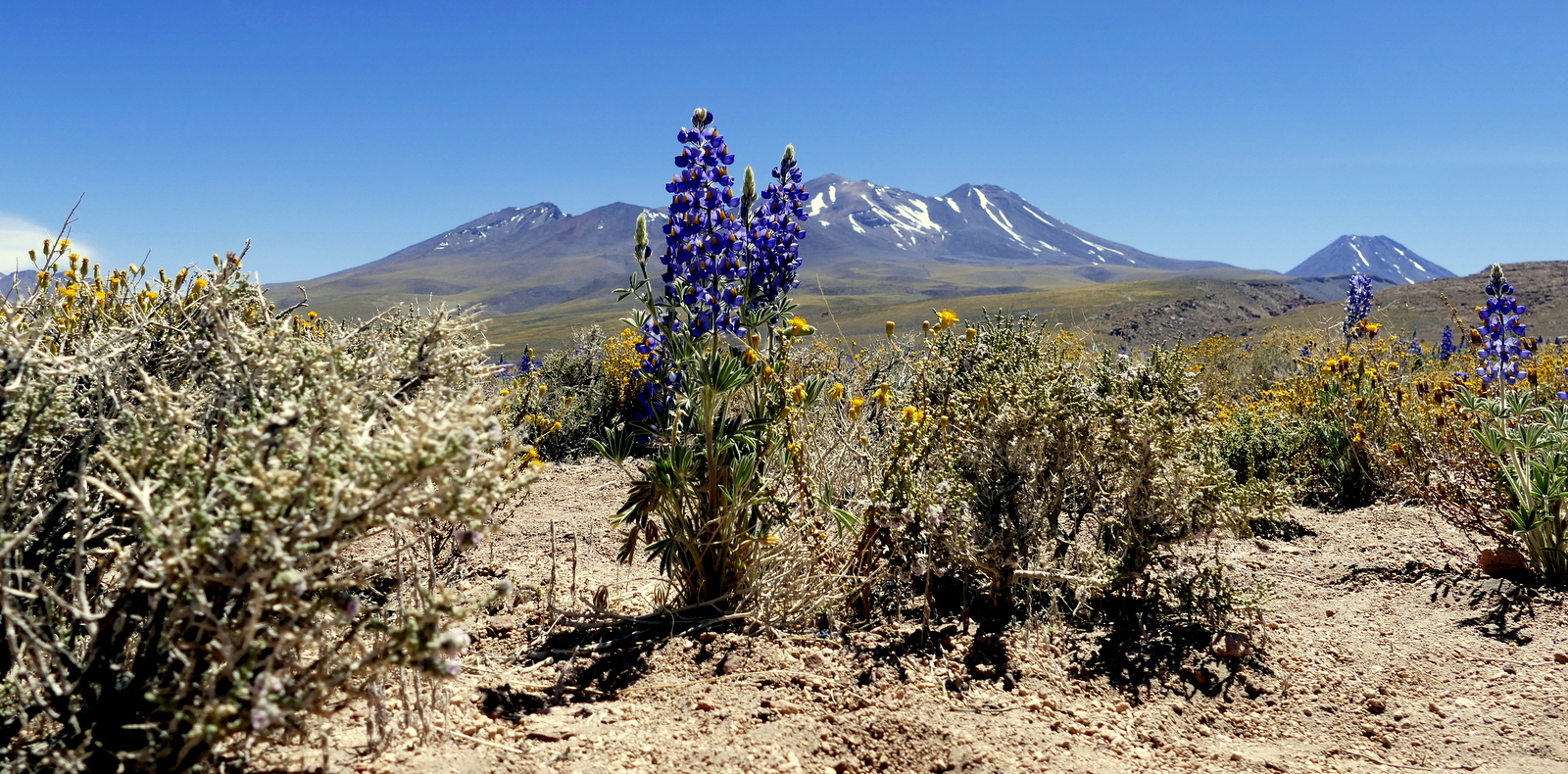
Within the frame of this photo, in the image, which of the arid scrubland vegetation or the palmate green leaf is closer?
the arid scrubland vegetation

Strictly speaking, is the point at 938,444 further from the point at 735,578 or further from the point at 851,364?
the point at 851,364

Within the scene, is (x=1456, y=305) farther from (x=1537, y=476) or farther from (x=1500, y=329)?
(x=1537, y=476)

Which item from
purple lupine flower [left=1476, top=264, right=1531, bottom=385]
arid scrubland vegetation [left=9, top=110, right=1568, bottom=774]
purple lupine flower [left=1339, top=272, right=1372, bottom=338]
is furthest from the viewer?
purple lupine flower [left=1339, top=272, right=1372, bottom=338]

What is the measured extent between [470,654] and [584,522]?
2.32 m

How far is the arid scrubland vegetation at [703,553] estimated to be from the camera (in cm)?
157

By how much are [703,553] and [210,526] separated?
72.2 inches

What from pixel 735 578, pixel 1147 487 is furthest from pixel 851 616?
pixel 1147 487

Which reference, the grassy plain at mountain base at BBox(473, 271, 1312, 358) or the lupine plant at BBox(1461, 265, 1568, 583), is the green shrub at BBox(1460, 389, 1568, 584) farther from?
the grassy plain at mountain base at BBox(473, 271, 1312, 358)

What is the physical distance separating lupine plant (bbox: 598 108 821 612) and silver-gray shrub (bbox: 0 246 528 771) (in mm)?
1084

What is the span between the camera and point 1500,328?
484 cm

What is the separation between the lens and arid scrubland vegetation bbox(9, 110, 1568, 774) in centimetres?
157

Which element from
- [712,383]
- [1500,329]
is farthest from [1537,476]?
[712,383]

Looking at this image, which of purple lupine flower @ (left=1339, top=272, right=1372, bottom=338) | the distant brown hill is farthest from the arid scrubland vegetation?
the distant brown hill

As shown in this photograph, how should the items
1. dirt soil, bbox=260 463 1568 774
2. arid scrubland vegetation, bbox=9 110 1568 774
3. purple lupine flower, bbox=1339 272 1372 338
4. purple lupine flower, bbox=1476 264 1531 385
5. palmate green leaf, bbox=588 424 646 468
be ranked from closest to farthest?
1. arid scrubland vegetation, bbox=9 110 1568 774
2. dirt soil, bbox=260 463 1568 774
3. palmate green leaf, bbox=588 424 646 468
4. purple lupine flower, bbox=1476 264 1531 385
5. purple lupine flower, bbox=1339 272 1372 338
